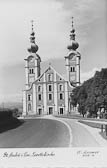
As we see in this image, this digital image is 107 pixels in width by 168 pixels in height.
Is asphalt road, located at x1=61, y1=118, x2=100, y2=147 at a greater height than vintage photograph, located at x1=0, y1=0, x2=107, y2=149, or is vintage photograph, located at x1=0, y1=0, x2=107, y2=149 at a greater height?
vintage photograph, located at x1=0, y1=0, x2=107, y2=149

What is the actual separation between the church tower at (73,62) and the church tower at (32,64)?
0.15 metres

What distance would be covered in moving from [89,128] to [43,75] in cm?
42

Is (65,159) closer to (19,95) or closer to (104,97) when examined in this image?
(19,95)

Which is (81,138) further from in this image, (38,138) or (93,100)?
(93,100)

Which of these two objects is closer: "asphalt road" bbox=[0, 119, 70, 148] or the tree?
"asphalt road" bbox=[0, 119, 70, 148]

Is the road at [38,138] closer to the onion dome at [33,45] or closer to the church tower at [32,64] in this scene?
the church tower at [32,64]

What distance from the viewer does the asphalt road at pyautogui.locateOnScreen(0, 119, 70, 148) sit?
1.50 m

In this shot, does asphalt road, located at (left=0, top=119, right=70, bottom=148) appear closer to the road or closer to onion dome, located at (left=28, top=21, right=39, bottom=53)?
the road

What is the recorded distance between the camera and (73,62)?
159cm

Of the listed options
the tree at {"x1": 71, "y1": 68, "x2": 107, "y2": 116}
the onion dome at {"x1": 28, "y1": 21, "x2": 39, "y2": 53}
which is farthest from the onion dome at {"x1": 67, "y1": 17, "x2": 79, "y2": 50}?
the tree at {"x1": 71, "y1": 68, "x2": 107, "y2": 116}

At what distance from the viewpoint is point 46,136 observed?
1558mm

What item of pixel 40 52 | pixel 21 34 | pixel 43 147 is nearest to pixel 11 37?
pixel 21 34

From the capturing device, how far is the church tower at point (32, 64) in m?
1.52

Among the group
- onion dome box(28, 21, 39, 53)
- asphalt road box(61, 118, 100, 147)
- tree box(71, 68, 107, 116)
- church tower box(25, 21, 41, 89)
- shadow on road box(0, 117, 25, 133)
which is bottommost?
asphalt road box(61, 118, 100, 147)
